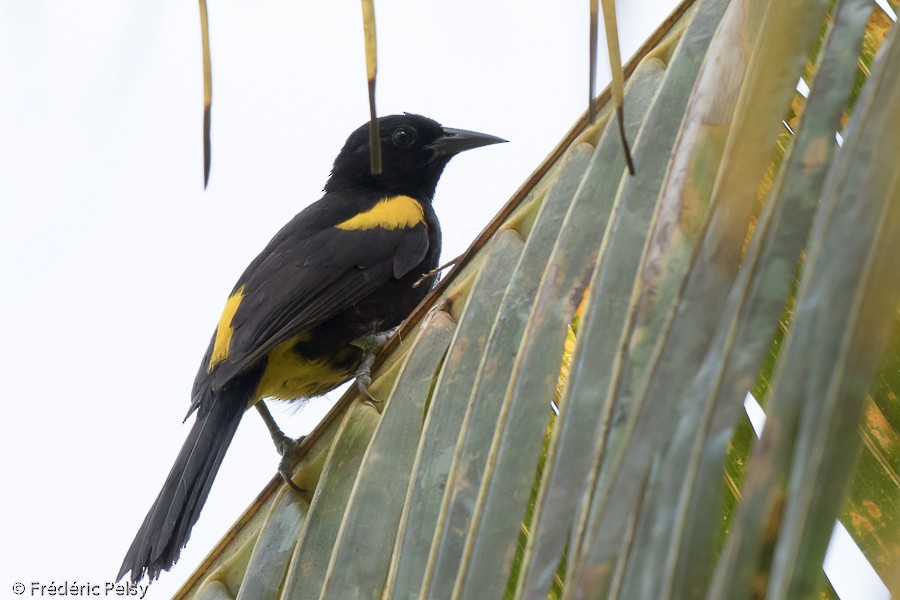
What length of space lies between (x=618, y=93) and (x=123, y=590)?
2.38m

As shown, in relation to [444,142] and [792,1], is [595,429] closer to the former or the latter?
[792,1]

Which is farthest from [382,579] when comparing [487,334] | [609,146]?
[609,146]

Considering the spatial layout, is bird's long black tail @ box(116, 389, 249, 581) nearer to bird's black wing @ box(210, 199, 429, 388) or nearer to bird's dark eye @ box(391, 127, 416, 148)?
bird's black wing @ box(210, 199, 429, 388)

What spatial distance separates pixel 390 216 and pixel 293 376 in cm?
87

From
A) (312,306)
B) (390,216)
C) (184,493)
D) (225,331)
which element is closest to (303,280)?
(312,306)


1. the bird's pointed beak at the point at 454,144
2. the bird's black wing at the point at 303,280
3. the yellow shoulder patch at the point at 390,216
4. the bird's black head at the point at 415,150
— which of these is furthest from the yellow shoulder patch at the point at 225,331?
the bird's pointed beak at the point at 454,144

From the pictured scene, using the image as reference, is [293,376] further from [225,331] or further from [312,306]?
[312,306]

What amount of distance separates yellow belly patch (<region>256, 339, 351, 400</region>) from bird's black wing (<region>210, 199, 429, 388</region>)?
0.22m

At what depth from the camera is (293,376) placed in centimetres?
407

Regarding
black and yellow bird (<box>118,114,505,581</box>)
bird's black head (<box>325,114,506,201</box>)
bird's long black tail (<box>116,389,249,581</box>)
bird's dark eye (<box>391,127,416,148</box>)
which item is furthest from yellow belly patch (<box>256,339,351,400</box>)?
bird's dark eye (<box>391,127,416,148</box>)

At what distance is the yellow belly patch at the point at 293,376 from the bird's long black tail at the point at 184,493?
41cm

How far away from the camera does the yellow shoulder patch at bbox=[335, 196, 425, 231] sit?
14.2 ft

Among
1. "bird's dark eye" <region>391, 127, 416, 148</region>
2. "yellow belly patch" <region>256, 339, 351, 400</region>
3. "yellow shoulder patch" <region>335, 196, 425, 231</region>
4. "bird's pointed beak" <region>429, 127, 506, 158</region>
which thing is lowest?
"yellow belly patch" <region>256, 339, 351, 400</region>

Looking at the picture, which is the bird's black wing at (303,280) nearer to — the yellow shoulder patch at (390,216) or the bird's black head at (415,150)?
the yellow shoulder patch at (390,216)
